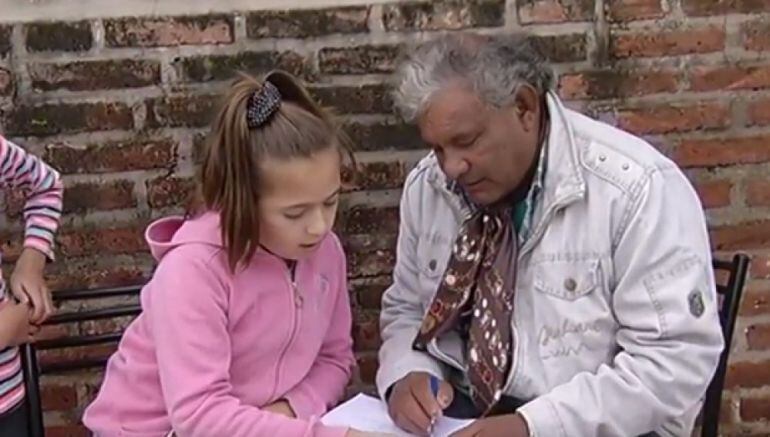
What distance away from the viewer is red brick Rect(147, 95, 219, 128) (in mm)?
2668

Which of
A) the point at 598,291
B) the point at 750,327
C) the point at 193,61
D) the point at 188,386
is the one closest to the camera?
the point at 188,386

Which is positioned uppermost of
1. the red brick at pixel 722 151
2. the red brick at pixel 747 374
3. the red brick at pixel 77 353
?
the red brick at pixel 722 151

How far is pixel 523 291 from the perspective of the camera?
223 cm

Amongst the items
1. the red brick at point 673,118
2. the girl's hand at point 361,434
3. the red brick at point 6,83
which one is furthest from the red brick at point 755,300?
the red brick at point 6,83

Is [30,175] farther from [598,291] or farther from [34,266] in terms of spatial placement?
[598,291]

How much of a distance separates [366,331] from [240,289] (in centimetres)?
80

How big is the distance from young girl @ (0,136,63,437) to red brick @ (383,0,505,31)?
2.52 feet

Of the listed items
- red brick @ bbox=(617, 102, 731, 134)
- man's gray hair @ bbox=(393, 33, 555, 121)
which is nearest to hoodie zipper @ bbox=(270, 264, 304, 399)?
man's gray hair @ bbox=(393, 33, 555, 121)

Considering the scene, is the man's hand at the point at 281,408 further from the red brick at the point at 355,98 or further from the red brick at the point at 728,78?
the red brick at the point at 728,78

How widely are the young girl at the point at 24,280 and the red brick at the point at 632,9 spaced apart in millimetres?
1189

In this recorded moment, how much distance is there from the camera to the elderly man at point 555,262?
210 centimetres

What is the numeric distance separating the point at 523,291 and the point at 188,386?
0.60 meters

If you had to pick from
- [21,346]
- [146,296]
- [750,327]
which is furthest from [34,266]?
[750,327]

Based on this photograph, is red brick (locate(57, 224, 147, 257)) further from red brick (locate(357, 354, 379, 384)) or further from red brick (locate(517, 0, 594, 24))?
red brick (locate(517, 0, 594, 24))
